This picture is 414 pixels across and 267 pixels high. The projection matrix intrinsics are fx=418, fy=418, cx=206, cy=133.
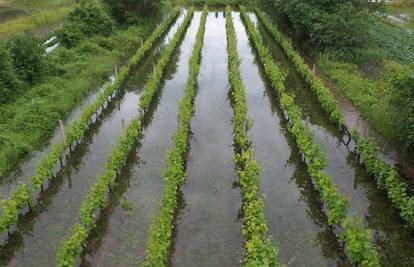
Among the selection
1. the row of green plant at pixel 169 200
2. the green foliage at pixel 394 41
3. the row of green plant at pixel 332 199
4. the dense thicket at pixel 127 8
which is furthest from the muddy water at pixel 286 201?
the dense thicket at pixel 127 8

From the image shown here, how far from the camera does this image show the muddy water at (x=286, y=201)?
1212 cm

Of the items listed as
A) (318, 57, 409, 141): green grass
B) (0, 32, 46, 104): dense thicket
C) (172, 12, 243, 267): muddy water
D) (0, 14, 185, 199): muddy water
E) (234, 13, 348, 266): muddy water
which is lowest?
(234, 13, 348, 266): muddy water

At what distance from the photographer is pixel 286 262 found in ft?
38.6

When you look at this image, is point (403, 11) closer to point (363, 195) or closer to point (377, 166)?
point (377, 166)

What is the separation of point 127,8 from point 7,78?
19.9m

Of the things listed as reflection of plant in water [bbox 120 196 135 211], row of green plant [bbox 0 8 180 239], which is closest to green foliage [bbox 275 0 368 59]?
row of green plant [bbox 0 8 180 239]

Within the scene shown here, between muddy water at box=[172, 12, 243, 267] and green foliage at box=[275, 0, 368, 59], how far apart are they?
8.55 meters

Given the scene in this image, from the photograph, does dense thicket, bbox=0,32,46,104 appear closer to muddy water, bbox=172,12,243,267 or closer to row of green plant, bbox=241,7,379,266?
muddy water, bbox=172,12,243,267

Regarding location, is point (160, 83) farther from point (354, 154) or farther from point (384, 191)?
point (384, 191)

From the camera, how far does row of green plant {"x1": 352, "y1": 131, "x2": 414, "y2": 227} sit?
12521 mm

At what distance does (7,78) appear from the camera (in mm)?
20328

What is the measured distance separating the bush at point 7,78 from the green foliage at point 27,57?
2.78 feet

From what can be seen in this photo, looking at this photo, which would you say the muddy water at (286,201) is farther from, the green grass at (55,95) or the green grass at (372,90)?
the green grass at (55,95)

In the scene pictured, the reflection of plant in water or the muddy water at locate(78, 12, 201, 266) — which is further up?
the reflection of plant in water
